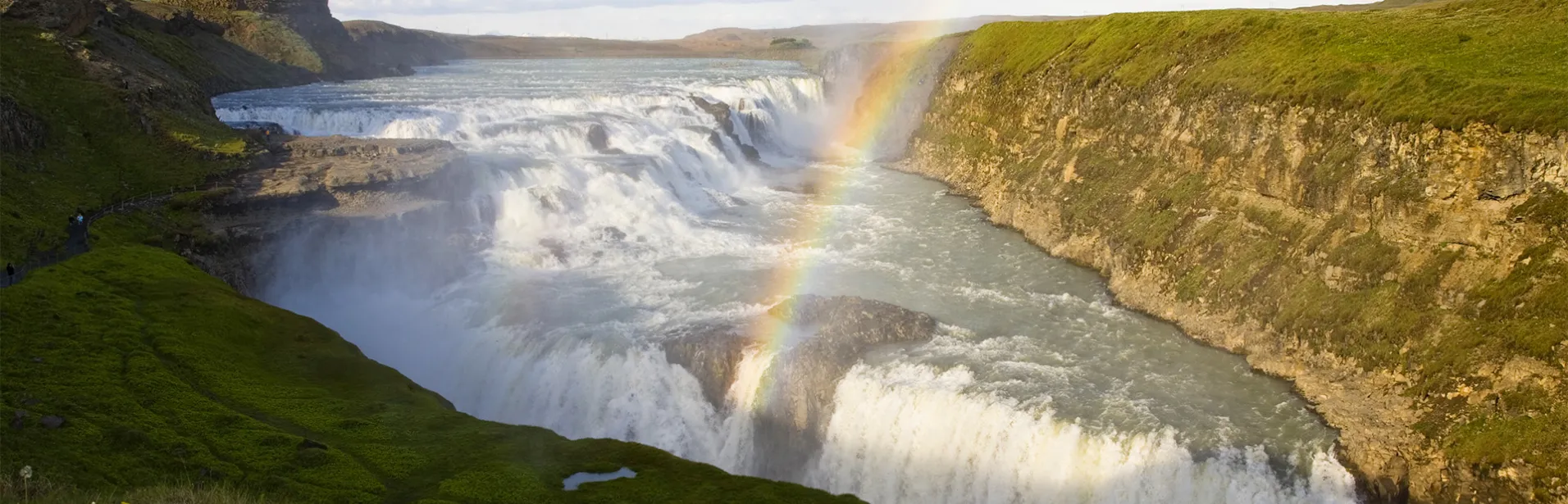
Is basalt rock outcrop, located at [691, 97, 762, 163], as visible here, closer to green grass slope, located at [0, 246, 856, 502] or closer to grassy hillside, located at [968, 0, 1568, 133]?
grassy hillside, located at [968, 0, 1568, 133]

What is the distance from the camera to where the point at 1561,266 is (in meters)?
21.6

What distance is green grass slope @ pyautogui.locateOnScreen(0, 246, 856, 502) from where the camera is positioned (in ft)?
51.6

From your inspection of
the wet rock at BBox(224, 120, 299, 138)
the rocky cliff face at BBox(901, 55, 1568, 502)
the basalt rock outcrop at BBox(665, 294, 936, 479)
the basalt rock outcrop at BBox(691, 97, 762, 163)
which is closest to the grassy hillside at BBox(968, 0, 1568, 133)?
the rocky cliff face at BBox(901, 55, 1568, 502)

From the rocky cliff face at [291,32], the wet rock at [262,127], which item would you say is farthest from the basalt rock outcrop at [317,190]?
the rocky cliff face at [291,32]

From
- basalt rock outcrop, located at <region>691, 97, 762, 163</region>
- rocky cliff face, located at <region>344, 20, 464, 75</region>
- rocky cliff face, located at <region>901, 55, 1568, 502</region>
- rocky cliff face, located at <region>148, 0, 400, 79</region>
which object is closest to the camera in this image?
rocky cliff face, located at <region>901, 55, 1568, 502</region>

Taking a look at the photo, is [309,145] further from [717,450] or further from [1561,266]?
[1561,266]

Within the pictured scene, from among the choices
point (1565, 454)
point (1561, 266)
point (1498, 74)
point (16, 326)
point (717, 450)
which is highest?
point (1498, 74)

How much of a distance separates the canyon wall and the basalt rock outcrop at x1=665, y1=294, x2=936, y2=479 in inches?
382

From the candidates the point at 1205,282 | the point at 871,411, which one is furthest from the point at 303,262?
the point at 1205,282

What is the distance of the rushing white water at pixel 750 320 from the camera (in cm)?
2278

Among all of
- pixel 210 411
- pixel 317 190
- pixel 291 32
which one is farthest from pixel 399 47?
pixel 210 411

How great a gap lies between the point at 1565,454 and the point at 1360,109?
42.6ft

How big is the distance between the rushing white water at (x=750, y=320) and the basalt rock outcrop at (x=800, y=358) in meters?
0.35

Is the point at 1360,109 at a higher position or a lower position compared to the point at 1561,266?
higher
